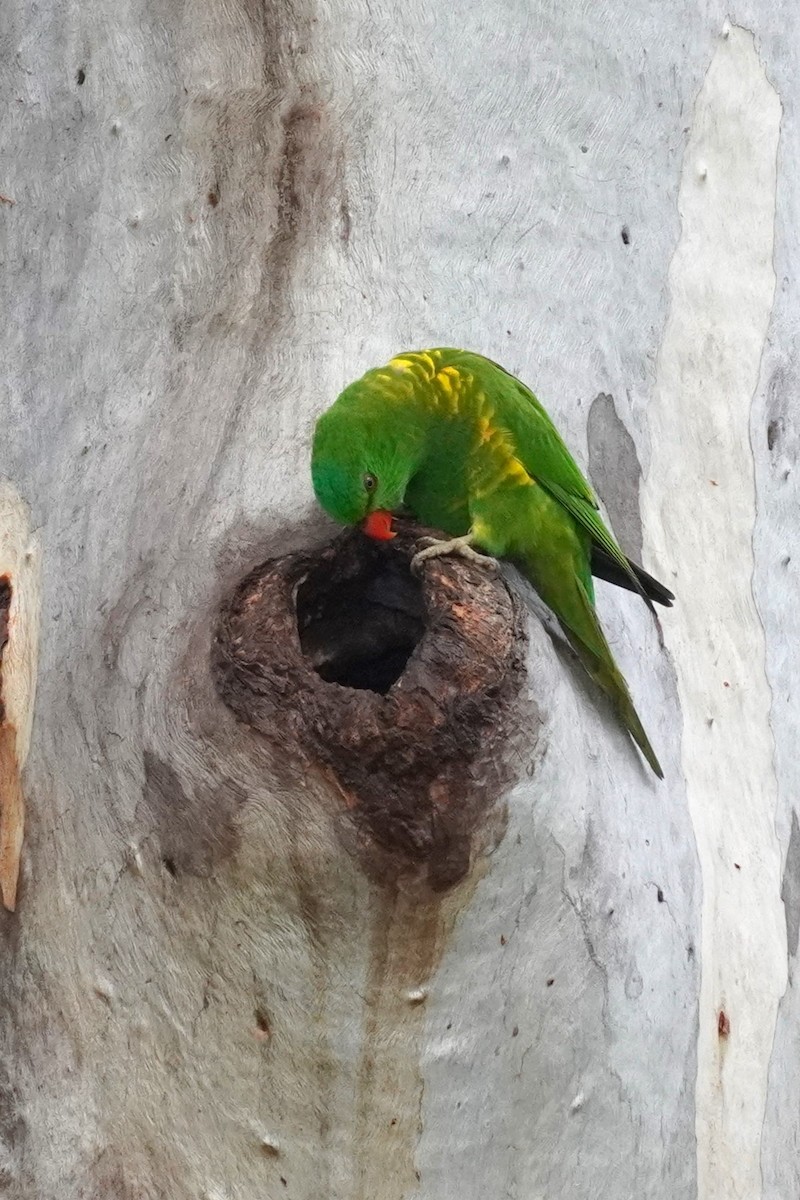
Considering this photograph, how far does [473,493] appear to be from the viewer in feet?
6.66

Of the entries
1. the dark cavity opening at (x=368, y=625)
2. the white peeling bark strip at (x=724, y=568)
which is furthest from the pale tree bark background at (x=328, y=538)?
the dark cavity opening at (x=368, y=625)

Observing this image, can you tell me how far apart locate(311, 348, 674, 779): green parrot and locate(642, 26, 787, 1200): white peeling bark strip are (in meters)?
0.16

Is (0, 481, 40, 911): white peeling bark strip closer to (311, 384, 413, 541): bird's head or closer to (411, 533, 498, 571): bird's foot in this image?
(311, 384, 413, 541): bird's head

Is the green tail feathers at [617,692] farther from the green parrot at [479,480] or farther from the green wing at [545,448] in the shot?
the green wing at [545,448]

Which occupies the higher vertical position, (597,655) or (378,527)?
(378,527)

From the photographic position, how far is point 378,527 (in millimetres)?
1735

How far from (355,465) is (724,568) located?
753 millimetres

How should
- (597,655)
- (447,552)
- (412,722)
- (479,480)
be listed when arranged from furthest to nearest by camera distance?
(479,480), (597,655), (447,552), (412,722)

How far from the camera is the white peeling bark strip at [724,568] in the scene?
70.9 inches

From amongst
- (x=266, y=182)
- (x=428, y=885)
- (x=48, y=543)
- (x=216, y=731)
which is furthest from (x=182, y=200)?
(x=428, y=885)

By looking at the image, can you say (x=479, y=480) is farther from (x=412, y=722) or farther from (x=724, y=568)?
(x=412, y=722)

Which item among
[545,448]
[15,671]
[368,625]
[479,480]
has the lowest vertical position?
[15,671]

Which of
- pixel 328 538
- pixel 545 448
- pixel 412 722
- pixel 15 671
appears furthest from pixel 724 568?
pixel 15 671

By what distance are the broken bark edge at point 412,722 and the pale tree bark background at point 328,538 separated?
0.03 meters
